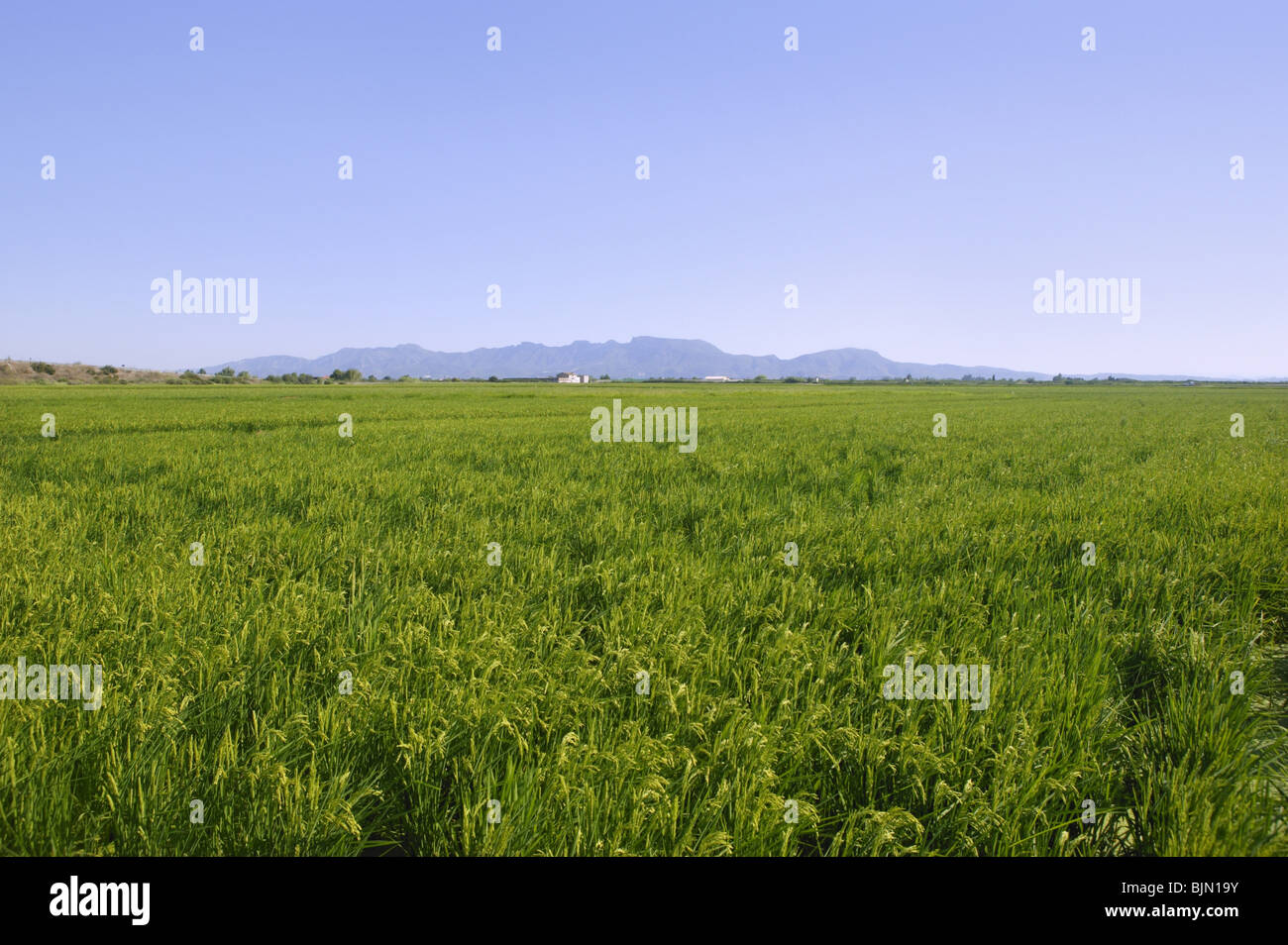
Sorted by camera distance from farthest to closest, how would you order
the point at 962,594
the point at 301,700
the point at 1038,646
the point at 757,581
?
1. the point at 757,581
2. the point at 962,594
3. the point at 1038,646
4. the point at 301,700

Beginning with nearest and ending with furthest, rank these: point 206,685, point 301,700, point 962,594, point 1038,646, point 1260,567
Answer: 1. point 301,700
2. point 206,685
3. point 1038,646
4. point 962,594
5. point 1260,567

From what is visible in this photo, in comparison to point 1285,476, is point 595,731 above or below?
below

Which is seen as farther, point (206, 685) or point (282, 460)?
point (282, 460)

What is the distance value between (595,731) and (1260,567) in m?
5.03

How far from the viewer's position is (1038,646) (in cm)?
292

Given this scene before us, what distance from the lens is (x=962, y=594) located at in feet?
11.5

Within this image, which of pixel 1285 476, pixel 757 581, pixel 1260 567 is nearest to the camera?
pixel 757 581

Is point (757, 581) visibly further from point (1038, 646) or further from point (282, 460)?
point (282, 460)
